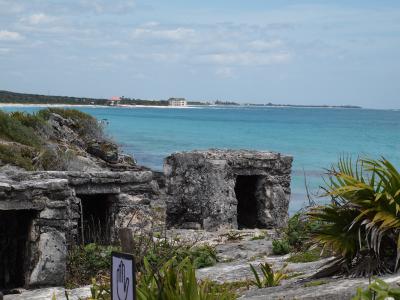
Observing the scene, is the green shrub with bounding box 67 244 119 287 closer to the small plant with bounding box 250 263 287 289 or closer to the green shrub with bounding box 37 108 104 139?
the small plant with bounding box 250 263 287 289

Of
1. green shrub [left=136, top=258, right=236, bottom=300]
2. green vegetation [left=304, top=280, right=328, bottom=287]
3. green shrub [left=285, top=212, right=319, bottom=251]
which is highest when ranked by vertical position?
green shrub [left=136, top=258, right=236, bottom=300]

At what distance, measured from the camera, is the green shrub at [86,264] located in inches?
388

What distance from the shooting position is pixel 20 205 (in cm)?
966

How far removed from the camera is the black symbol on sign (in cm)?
464

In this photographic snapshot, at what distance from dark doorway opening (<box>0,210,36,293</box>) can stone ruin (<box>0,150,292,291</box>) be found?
13 mm

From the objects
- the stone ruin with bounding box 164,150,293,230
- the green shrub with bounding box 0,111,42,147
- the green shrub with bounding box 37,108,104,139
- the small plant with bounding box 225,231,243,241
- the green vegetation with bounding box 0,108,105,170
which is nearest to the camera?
the small plant with bounding box 225,231,243,241

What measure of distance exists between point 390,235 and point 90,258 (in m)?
4.55

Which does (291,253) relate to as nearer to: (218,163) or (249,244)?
(249,244)

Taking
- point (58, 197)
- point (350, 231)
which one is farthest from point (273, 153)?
point (350, 231)

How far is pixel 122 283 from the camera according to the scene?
15.4ft

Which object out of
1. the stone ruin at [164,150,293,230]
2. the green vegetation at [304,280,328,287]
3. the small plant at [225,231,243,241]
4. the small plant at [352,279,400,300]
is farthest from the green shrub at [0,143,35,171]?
the small plant at [352,279,400,300]

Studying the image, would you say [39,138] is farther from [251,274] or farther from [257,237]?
[251,274]

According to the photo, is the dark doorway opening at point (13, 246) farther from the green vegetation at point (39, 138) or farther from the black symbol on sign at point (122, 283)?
the green vegetation at point (39, 138)

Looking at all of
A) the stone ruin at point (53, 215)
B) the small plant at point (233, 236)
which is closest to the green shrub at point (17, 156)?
the stone ruin at point (53, 215)
